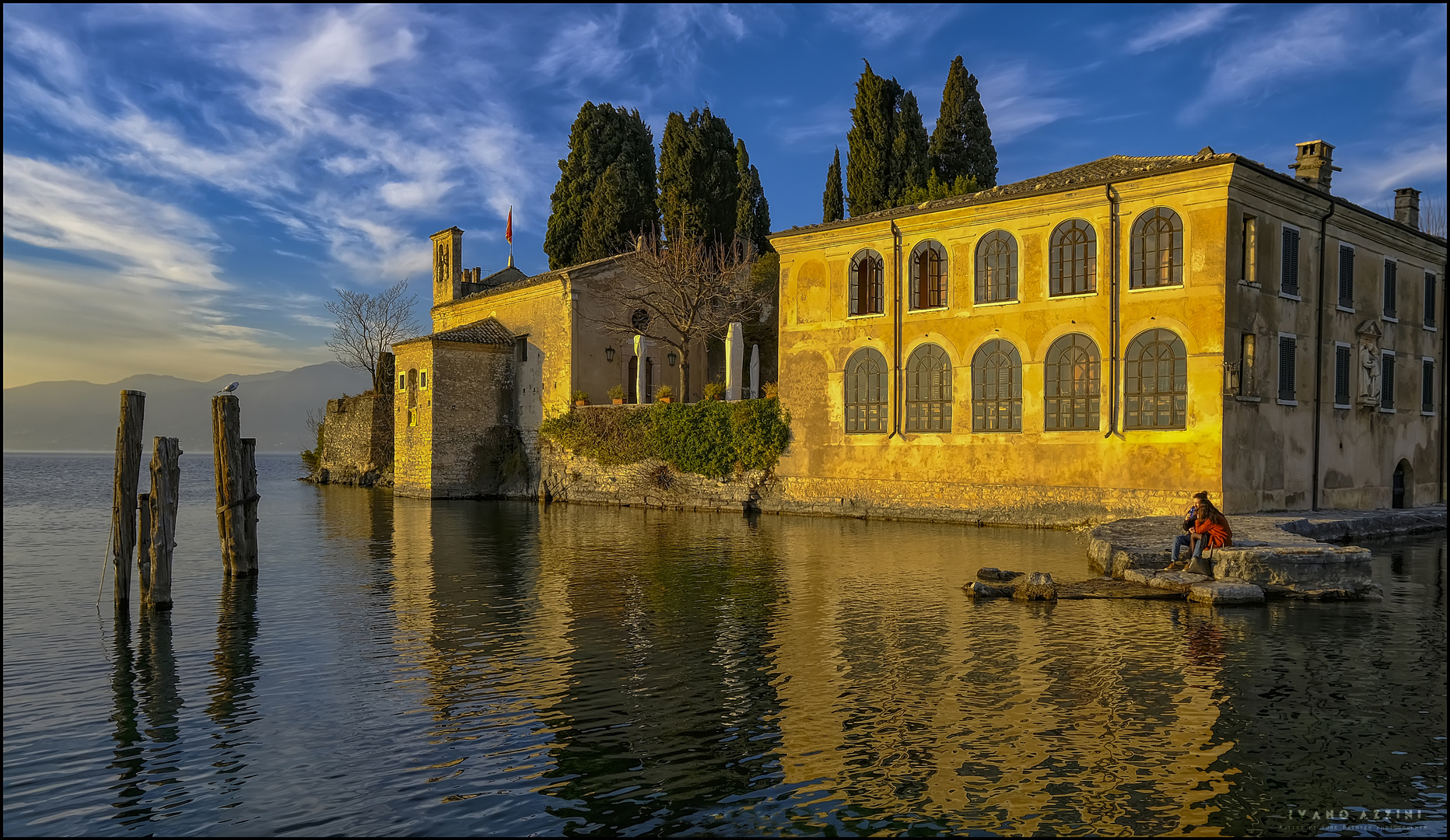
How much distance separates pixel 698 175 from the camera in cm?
4188

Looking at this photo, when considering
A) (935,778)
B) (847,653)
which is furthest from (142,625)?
(935,778)

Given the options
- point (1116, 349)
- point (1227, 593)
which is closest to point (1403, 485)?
point (1116, 349)

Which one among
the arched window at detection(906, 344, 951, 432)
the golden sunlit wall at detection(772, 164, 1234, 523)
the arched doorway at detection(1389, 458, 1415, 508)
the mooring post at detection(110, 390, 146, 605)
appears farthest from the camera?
the arched doorway at detection(1389, 458, 1415, 508)

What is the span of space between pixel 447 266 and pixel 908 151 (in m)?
22.6

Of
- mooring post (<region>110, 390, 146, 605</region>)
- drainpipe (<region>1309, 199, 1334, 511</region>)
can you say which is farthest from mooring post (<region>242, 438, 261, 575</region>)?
drainpipe (<region>1309, 199, 1334, 511</region>)

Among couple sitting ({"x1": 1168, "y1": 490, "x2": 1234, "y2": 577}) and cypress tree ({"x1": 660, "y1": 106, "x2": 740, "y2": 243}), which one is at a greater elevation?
cypress tree ({"x1": 660, "y1": 106, "x2": 740, "y2": 243})

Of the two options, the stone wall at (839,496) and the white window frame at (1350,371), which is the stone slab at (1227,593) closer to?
the stone wall at (839,496)

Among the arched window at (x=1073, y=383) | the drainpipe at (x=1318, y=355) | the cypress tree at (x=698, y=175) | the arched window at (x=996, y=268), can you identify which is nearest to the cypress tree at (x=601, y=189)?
the cypress tree at (x=698, y=175)

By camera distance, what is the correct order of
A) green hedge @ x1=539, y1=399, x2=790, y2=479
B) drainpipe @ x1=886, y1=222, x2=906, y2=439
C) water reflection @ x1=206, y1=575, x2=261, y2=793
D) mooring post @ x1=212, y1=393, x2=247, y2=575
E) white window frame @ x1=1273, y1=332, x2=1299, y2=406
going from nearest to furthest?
water reflection @ x1=206, y1=575, x2=261, y2=793, mooring post @ x1=212, y1=393, x2=247, y2=575, white window frame @ x1=1273, y1=332, x2=1299, y2=406, drainpipe @ x1=886, y1=222, x2=906, y2=439, green hedge @ x1=539, y1=399, x2=790, y2=479

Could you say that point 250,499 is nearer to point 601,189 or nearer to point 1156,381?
point 1156,381

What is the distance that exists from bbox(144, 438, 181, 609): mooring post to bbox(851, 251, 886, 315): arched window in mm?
18235

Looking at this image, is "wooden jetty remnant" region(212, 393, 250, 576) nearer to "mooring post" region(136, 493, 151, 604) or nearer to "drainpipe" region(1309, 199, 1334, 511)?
"mooring post" region(136, 493, 151, 604)

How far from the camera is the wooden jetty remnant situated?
48.0ft

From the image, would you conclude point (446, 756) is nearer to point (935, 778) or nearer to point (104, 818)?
point (104, 818)
